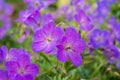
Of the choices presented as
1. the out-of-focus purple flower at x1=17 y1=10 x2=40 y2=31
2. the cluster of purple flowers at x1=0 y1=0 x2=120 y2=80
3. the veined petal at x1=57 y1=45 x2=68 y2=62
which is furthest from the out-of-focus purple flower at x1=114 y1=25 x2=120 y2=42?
the veined petal at x1=57 y1=45 x2=68 y2=62

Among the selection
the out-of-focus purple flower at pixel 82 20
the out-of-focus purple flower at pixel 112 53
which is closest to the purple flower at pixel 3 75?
the out-of-focus purple flower at pixel 82 20

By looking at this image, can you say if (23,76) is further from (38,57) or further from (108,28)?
(108,28)

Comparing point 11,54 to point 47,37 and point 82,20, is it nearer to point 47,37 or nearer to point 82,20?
point 47,37

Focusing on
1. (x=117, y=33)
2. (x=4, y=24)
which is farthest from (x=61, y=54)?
(x=4, y=24)

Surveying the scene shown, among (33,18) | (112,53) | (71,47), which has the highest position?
(33,18)

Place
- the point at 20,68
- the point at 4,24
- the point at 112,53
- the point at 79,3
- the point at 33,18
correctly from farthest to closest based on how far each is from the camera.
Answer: the point at 4,24 → the point at 79,3 → the point at 112,53 → the point at 33,18 → the point at 20,68

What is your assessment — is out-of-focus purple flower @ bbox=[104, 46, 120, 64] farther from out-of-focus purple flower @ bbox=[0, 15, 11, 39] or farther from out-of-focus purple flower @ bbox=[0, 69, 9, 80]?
out-of-focus purple flower @ bbox=[0, 15, 11, 39]

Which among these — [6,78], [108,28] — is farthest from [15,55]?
[108,28]
